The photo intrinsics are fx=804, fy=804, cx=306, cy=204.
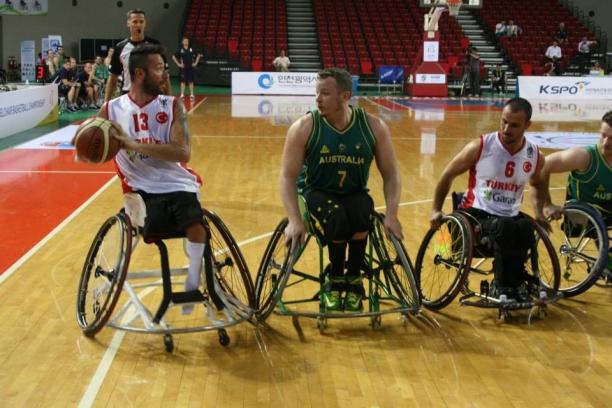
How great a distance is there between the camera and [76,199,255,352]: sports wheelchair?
3.54m

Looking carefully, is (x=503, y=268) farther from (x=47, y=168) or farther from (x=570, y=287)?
(x=47, y=168)

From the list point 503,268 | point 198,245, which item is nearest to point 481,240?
point 503,268

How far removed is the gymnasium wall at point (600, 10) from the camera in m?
29.2

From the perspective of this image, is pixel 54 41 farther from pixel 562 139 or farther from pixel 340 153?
pixel 340 153

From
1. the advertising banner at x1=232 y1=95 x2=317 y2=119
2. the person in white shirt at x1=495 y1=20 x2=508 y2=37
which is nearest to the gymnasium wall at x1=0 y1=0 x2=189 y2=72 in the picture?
the advertising banner at x1=232 y1=95 x2=317 y2=119

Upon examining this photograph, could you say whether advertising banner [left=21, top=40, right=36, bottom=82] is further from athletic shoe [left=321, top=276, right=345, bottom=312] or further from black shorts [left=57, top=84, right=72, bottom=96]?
athletic shoe [left=321, top=276, right=345, bottom=312]

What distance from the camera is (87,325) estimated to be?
3.74m

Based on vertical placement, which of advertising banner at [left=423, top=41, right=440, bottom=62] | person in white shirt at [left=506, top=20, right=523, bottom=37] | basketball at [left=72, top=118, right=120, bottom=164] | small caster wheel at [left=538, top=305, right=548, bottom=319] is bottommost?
small caster wheel at [left=538, top=305, right=548, bottom=319]

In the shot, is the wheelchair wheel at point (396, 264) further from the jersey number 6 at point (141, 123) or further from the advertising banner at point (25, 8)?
the advertising banner at point (25, 8)

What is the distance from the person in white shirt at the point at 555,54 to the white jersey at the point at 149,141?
22051mm

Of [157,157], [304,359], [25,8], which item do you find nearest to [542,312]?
[304,359]

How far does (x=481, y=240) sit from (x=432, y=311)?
46cm

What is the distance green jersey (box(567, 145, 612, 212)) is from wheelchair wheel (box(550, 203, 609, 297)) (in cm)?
17

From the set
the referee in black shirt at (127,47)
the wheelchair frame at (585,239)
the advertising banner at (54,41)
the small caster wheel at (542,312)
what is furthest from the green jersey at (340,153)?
the advertising banner at (54,41)
